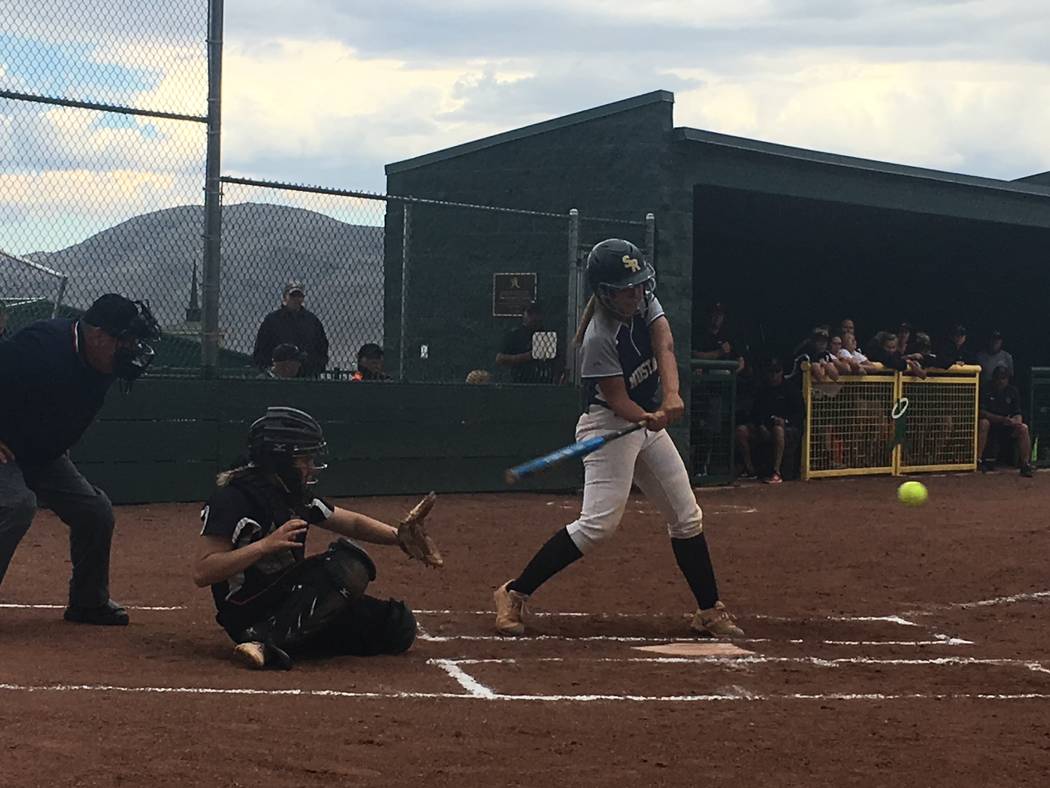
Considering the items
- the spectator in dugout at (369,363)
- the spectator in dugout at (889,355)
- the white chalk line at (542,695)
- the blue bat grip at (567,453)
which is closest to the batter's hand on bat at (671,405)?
the blue bat grip at (567,453)

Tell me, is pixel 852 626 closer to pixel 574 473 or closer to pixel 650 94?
pixel 574 473

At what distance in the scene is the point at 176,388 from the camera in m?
12.0

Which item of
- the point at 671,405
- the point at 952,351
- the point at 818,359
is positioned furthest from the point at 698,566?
the point at 952,351

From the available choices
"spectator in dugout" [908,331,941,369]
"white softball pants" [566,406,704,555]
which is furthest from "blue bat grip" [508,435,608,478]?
"spectator in dugout" [908,331,941,369]

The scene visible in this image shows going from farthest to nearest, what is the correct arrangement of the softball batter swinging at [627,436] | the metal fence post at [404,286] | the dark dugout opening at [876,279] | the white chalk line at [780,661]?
the dark dugout opening at [876,279], the metal fence post at [404,286], the softball batter swinging at [627,436], the white chalk line at [780,661]

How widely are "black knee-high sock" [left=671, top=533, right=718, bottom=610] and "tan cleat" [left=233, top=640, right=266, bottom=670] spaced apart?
2032mm

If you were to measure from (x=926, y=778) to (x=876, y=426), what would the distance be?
1348 centimetres

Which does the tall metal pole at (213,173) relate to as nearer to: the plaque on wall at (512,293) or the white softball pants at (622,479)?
the plaque on wall at (512,293)

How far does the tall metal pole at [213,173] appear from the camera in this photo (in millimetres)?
11688

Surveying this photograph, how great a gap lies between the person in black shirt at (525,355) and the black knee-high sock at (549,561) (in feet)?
25.1

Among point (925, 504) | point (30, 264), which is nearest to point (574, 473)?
point (925, 504)

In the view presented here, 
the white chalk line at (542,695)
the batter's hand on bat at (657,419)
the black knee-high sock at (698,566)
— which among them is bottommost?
the white chalk line at (542,695)

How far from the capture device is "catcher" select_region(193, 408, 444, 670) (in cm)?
596

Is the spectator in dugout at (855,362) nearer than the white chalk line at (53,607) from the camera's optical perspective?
No
